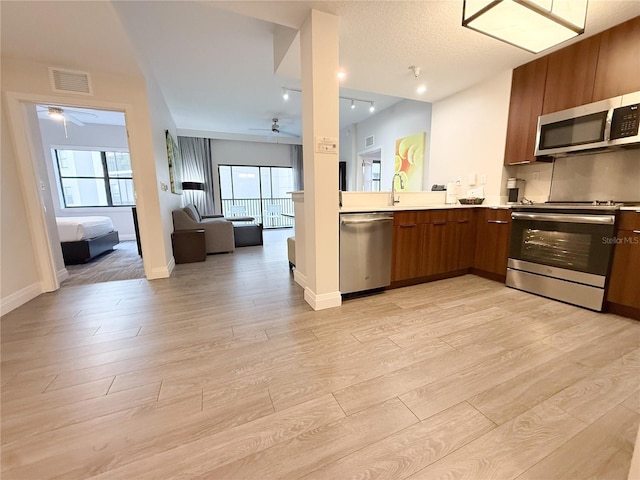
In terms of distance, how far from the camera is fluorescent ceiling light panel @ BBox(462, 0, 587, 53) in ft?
5.40

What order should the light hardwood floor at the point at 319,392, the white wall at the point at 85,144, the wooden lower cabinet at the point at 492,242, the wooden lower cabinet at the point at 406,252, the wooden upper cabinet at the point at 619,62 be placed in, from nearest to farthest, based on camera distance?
the light hardwood floor at the point at 319,392
the wooden upper cabinet at the point at 619,62
the wooden lower cabinet at the point at 406,252
the wooden lower cabinet at the point at 492,242
the white wall at the point at 85,144

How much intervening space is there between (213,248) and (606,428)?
4.94 metres

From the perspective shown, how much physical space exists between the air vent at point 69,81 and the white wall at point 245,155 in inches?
192

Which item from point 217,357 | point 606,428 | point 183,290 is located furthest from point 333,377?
point 183,290

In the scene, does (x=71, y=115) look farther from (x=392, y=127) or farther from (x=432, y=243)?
(x=432, y=243)

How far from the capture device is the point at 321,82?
2.14 meters

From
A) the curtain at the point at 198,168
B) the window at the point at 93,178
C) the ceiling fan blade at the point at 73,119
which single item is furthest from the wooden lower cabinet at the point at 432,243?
the ceiling fan blade at the point at 73,119

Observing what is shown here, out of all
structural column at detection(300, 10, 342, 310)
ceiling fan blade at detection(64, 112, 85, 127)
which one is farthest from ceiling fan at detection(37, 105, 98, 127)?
structural column at detection(300, 10, 342, 310)

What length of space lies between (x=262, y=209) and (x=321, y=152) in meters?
6.80

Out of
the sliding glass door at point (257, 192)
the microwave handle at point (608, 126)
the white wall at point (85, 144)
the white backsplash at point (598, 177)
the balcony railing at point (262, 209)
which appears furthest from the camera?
the balcony railing at point (262, 209)

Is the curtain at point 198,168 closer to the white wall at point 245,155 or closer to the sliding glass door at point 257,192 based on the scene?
the white wall at point 245,155

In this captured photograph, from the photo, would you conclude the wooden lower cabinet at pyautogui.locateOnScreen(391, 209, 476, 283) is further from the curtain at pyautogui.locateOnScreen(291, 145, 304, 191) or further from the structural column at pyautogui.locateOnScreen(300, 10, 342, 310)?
the curtain at pyautogui.locateOnScreen(291, 145, 304, 191)

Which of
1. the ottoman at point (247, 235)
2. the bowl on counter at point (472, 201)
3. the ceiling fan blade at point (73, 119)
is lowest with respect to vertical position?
the ottoman at point (247, 235)

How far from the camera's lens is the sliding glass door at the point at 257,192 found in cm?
825
